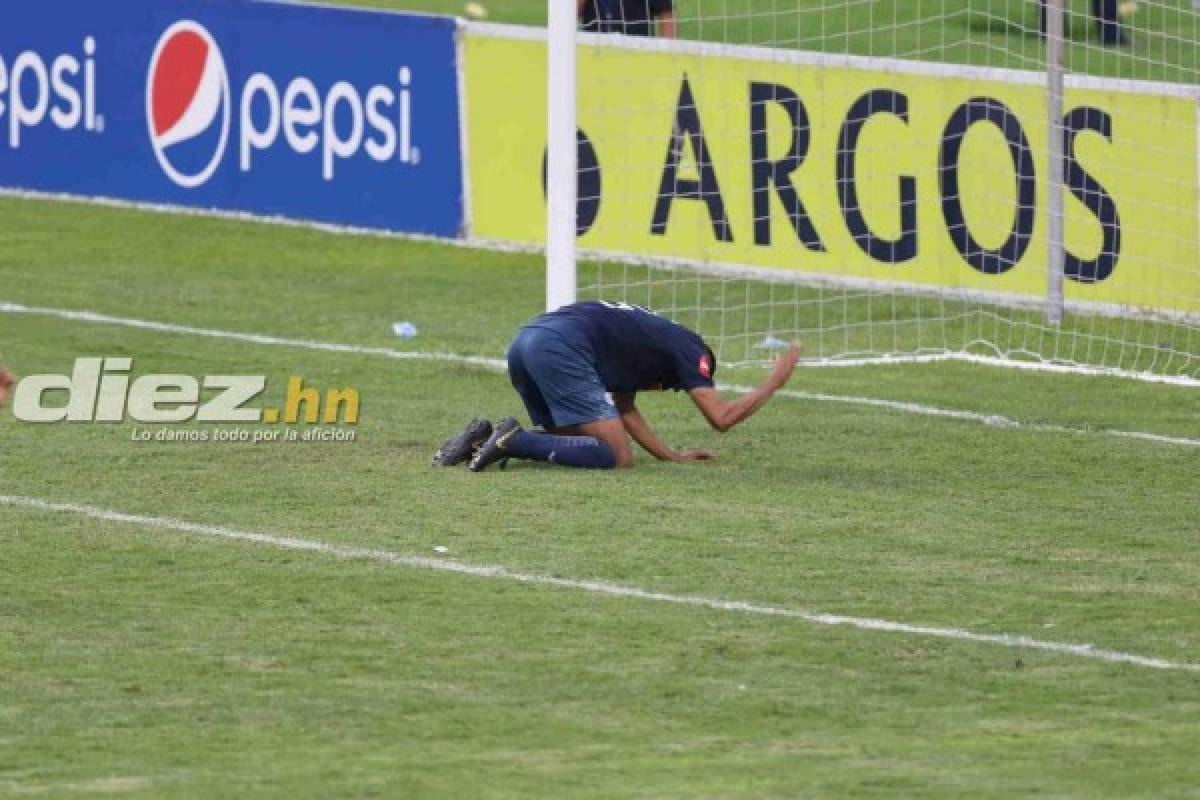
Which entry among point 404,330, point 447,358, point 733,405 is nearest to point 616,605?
point 733,405

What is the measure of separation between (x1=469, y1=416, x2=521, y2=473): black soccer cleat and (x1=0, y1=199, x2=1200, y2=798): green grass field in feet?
0.25

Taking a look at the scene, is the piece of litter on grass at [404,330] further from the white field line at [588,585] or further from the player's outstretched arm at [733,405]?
the white field line at [588,585]

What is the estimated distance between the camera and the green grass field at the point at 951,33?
1733 centimetres

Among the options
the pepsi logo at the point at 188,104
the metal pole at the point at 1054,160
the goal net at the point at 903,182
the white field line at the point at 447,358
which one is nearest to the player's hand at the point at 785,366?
the white field line at the point at 447,358

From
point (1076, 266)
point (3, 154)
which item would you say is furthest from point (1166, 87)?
point (3, 154)

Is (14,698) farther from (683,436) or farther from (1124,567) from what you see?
(683,436)

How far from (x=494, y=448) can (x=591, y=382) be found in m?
0.51

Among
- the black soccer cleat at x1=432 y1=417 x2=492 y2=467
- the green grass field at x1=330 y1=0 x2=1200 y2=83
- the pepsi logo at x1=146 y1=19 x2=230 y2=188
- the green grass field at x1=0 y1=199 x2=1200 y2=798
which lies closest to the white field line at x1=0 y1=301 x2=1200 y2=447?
the green grass field at x1=0 y1=199 x2=1200 y2=798

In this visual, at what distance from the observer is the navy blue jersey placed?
11.8 metres

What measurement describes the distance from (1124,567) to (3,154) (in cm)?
1422

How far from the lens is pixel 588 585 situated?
31.2 ft

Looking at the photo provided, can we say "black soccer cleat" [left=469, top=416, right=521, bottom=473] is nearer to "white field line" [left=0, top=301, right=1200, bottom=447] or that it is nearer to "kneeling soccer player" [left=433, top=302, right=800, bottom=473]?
"kneeling soccer player" [left=433, top=302, right=800, bottom=473]

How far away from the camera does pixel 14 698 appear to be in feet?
25.8

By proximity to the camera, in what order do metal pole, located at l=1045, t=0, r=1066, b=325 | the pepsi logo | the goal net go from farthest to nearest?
the pepsi logo → the goal net → metal pole, located at l=1045, t=0, r=1066, b=325
